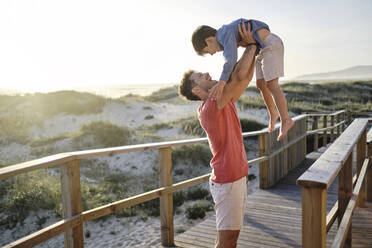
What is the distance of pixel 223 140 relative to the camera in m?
1.93

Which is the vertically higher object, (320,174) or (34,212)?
(320,174)

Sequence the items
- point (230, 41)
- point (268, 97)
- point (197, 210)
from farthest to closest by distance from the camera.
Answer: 1. point (197, 210)
2. point (268, 97)
3. point (230, 41)

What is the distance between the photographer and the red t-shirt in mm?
1903

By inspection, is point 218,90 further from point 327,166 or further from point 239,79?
point 327,166

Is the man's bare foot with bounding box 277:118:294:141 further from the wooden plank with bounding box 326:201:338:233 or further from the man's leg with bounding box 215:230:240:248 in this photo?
the man's leg with bounding box 215:230:240:248

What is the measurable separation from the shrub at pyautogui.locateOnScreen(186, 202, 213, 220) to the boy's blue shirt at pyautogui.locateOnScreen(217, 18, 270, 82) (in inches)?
199

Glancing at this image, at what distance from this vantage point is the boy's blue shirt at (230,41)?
6.27 feet

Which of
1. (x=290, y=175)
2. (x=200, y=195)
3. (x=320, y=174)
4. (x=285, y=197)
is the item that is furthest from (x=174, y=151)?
(x=320, y=174)

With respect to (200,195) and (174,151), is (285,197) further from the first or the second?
(174,151)

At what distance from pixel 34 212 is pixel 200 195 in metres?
3.56

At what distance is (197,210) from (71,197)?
4823 millimetres

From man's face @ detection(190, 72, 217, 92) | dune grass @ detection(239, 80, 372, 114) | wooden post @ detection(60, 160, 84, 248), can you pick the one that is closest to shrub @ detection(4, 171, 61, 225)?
wooden post @ detection(60, 160, 84, 248)

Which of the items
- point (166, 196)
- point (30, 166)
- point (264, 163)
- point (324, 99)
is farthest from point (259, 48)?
point (324, 99)

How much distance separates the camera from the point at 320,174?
148 centimetres
